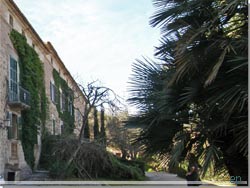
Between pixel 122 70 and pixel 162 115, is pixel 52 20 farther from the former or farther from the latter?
pixel 162 115

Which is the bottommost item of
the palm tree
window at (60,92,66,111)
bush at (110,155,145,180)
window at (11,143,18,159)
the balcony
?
bush at (110,155,145,180)

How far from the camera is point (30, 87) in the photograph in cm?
1755

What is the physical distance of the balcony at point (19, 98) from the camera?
15.2 metres

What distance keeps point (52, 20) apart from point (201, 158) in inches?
188

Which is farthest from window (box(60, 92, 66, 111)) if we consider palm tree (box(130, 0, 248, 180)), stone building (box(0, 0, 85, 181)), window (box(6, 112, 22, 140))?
palm tree (box(130, 0, 248, 180))

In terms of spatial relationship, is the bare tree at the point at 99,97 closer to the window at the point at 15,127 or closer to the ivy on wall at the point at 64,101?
the window at the point at 15,127

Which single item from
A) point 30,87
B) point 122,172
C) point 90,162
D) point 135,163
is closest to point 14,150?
point 30,87

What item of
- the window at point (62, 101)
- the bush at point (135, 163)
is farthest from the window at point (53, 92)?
the bush at point (135, 163)

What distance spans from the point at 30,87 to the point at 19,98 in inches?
64.1

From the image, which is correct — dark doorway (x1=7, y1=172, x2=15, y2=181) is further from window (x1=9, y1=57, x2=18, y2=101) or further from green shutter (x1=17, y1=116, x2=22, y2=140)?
window (x1=9, y1=57, x2=18, y2=101)

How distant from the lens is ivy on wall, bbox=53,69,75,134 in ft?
76.5

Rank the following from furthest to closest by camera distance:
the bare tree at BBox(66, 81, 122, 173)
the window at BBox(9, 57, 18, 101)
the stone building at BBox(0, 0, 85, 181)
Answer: the bare tree at BBox(66, 81, 122, 173) < the window at BBox(9, 57, 18, 101) < the stone building at BBox(0, 0, 85, 181)

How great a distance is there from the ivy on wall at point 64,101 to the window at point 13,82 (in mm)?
6904

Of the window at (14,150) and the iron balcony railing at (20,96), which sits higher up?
the iron balcony railing at (20,96)
